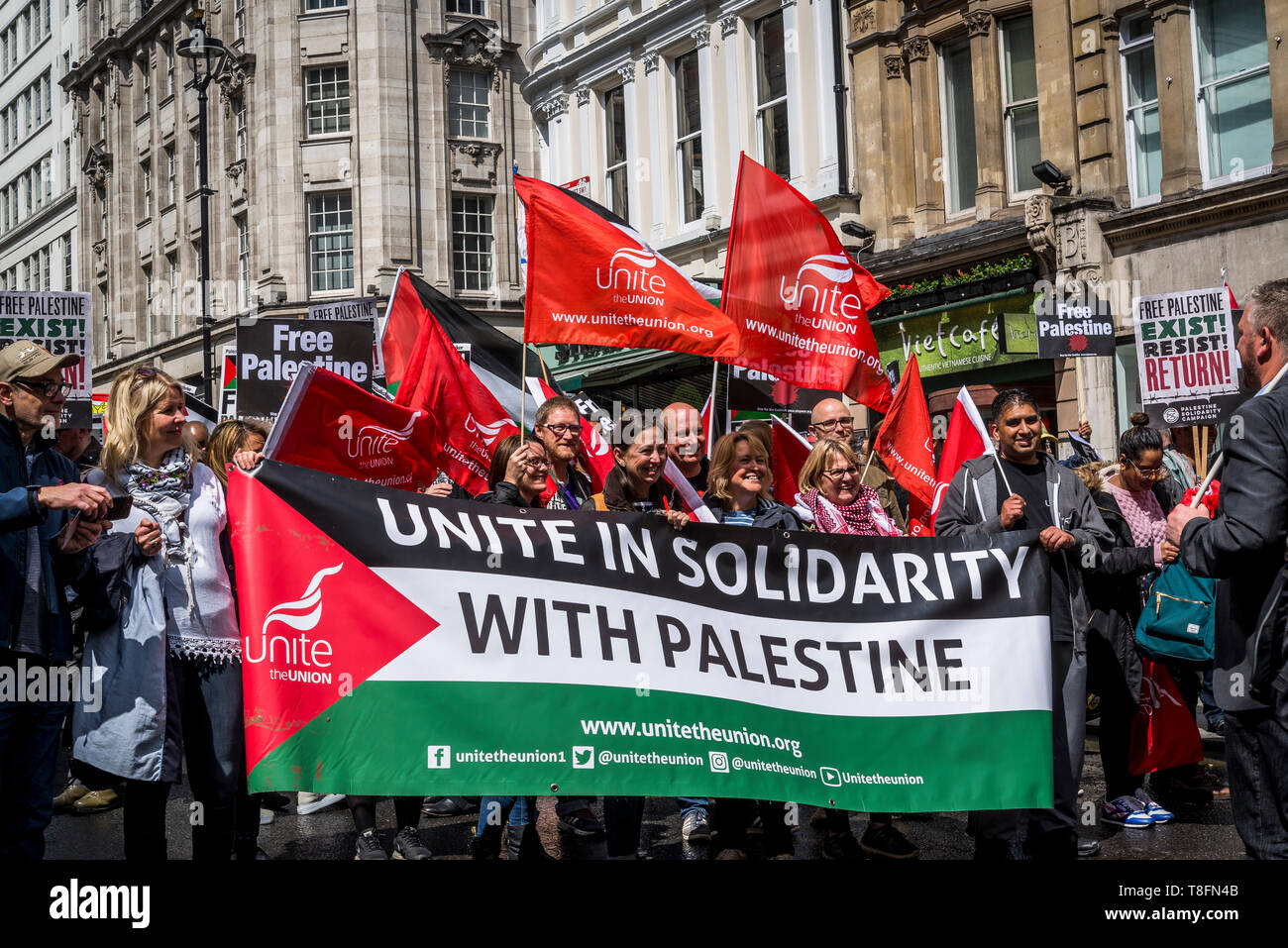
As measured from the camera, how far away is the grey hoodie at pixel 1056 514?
213 inches

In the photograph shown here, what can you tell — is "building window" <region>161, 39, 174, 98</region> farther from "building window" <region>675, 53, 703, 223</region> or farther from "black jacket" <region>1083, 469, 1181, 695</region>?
"black jacket" <region>1083, 469, 1181, 695</region>

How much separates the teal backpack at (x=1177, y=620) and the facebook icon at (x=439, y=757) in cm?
407

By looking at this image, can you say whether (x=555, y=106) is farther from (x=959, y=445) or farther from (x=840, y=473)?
(x=840, y=473)

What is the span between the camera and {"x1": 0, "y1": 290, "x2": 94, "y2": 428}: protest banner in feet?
36.8

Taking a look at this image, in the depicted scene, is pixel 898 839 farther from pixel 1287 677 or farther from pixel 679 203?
pixel 679 203

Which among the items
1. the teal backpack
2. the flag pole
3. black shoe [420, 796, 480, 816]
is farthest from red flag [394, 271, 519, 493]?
the flag pole

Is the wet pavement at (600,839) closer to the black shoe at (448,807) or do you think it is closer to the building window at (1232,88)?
the black shoe at (448,807)

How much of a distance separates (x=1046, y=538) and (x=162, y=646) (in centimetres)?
337

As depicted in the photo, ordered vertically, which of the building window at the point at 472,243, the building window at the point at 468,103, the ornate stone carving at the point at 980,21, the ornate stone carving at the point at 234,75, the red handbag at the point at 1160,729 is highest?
the ornate stone carving at the point at 234,75

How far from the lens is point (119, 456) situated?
4.85m

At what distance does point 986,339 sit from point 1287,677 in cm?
1528

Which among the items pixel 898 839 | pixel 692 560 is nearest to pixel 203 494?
pixel 692 560

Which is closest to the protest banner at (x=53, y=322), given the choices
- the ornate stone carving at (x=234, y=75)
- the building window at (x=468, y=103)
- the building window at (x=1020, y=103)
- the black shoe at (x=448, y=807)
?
the black shoe at (x=448, y=807)

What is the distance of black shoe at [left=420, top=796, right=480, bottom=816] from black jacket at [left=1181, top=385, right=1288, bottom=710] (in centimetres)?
477
